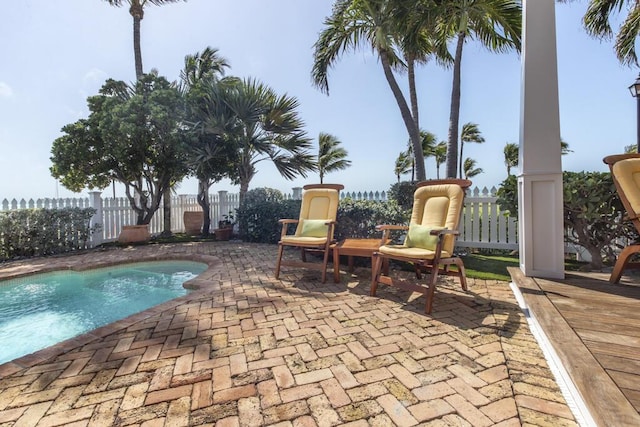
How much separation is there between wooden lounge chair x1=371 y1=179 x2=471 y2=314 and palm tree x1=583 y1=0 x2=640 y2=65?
6475 mm

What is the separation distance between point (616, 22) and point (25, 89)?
13.0 m

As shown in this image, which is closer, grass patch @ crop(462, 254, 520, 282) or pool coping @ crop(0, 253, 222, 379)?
pool coping @ crop(0, 253, 222, 379)

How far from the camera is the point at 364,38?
637cm

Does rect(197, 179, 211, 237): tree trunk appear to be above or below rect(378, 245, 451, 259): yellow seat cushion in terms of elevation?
above

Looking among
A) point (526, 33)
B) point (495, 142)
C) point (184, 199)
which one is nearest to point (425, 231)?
point (526, 33)

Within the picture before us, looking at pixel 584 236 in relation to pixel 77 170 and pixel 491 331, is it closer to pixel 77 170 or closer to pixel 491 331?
pixel 491 331

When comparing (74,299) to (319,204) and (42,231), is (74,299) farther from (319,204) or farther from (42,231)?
(42,231)

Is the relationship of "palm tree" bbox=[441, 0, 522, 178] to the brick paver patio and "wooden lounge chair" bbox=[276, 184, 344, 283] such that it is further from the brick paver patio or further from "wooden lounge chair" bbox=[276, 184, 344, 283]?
the brick paver patio

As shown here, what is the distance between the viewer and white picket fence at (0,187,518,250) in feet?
17.1

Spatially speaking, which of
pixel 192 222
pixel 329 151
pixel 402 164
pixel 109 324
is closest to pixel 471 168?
pixel 402 164

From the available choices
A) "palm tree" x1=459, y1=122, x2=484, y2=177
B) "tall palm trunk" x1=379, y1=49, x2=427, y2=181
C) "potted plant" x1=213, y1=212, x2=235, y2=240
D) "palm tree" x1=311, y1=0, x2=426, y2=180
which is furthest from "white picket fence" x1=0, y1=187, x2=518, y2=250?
"palm tree" x1=459, y1=122, x2=484, y2=177

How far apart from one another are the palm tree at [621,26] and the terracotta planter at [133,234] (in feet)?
37.5

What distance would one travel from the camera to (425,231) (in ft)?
9.61

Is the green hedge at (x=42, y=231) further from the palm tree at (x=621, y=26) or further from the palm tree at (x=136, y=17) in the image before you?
the palm tree at (x=621, y=26)
